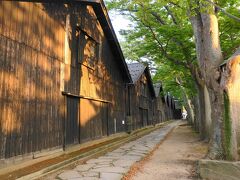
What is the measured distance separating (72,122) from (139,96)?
1552 cm

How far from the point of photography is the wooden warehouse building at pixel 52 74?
6914 millimetres

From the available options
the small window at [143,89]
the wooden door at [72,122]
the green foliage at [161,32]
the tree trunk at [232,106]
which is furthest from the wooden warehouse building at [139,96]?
the tree trunk at [232,106]

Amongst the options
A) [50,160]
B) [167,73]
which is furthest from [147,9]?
[50,160]

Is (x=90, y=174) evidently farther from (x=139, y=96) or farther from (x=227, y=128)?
(x=139, y=96)

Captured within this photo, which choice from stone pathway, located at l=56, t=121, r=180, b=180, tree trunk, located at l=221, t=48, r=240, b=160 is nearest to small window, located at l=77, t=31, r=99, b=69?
stone pathway, located at l=56, t=121, r=180, b=180

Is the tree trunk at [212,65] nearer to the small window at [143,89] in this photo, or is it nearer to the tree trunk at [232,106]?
the tree trunk at [232,106]

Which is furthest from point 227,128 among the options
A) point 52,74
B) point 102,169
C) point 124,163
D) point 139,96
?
point 139,96

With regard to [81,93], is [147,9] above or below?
above

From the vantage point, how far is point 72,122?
10.7 meters

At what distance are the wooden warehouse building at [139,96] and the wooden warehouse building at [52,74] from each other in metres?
6.73

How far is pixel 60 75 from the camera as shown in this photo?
31.8 feet

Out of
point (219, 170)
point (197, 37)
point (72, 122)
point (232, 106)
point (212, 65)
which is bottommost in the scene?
point (219, 170)

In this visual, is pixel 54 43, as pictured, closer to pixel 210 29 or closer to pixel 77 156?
pixel 77 156

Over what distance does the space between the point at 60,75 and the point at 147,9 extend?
22.9ft
